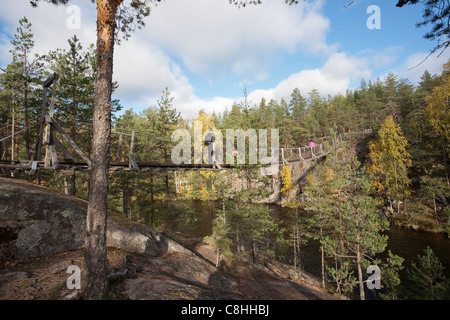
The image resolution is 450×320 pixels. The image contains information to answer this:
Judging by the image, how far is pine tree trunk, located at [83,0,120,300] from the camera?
9.91 feet

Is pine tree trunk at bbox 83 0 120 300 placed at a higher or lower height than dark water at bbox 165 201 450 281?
higher

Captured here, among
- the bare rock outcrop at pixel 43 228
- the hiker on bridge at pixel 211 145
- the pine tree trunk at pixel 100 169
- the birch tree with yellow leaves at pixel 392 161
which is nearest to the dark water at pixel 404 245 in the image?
the birch tree with yellow leaves at pixel 392 161

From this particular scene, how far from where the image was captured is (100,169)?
3219 mm

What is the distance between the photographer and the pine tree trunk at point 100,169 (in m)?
3.02

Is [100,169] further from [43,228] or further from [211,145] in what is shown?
[211,145]

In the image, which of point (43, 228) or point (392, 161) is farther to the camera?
point (392, 161)

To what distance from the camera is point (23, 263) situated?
3910 millimetres

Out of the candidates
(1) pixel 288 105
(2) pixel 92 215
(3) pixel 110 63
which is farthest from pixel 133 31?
(1) pixel 288 105

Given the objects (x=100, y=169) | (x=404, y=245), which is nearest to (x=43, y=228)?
(x=100, y=169)

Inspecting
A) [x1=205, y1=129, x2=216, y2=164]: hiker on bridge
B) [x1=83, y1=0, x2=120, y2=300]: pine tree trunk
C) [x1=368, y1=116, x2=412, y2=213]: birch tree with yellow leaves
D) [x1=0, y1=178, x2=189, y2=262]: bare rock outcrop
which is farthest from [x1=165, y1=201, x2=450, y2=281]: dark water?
[x1=83, y1=0, x2=120, y2=300]: pine tree trunk

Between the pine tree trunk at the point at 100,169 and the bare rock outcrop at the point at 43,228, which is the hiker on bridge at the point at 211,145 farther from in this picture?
the pine tree trunk at the point at 100,169

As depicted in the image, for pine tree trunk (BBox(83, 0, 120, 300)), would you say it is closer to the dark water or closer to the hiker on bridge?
the hiker on bridge

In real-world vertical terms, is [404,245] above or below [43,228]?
below
